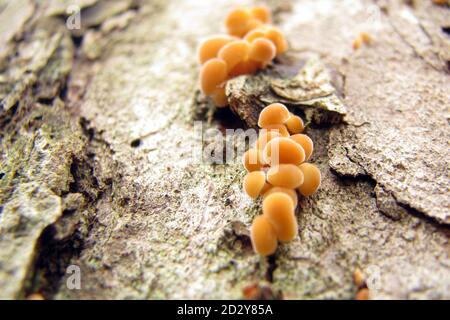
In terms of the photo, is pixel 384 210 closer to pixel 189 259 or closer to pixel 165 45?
pixel 189 259

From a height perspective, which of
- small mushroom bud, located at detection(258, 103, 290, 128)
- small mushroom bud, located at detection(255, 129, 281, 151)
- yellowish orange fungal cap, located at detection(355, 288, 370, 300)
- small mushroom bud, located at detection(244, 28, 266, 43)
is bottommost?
yellowish orange fungal cap, located at detection(355, 288, 370, 300)

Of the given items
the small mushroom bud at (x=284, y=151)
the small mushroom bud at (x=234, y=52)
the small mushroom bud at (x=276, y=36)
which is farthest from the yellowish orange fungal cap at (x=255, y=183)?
the small mushroom bud at (x=276, y=36)

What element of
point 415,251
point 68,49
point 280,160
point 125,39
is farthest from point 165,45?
point 415,251

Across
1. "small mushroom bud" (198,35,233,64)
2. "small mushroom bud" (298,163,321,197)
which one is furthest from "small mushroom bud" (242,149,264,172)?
"small mushroom bud" (198,35,233,64)

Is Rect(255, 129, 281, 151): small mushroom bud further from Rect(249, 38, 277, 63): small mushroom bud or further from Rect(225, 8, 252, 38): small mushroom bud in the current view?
Rect(225, 8, 252, 38): small mushroom bud

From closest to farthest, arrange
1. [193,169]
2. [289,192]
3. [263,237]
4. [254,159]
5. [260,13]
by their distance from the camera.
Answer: [263,237]
[289,192]
[254,159]
[193,169]
[260,13]

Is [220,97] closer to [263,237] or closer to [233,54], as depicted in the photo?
[233,54]

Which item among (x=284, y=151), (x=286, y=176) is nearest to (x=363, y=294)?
(x=286, y=176)
